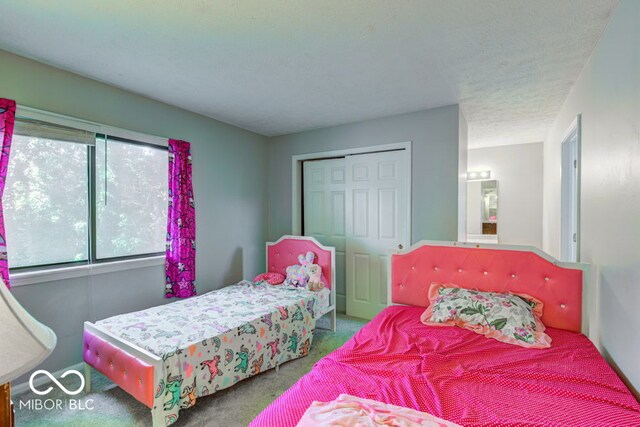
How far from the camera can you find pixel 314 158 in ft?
13.0

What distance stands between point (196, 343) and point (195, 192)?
1.82 metres

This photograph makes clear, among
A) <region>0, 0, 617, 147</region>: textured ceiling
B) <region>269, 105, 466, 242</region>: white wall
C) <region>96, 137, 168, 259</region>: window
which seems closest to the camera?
<region>0, 0, 617, 147</region>: textured ceiling

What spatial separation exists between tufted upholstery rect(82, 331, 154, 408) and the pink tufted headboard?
6.23 feet

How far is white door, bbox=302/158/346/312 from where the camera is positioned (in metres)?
3.83

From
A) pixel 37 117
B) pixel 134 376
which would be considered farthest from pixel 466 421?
pixel 37 117

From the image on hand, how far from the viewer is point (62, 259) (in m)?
2.29

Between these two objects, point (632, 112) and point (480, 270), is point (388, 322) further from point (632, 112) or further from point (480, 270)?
point (632, 112)

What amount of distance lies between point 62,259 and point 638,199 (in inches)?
143

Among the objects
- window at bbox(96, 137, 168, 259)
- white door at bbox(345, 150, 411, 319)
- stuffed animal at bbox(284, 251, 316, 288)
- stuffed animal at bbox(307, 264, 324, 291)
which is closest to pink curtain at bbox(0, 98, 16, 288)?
window at bbox(96, 137, 168, 259)

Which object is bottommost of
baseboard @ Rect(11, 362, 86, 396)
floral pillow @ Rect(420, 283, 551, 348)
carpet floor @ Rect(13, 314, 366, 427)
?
carpet floor @ Rect(13, 314, 366, 427)

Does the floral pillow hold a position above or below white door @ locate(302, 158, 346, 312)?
below

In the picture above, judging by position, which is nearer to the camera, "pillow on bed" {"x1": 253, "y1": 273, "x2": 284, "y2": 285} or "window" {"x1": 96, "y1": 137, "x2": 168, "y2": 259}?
"window" {"x1": 96, "y1": 137, "x2": 168, "y2": 259}

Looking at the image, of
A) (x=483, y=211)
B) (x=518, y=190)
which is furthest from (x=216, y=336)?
(x=518, y=190)

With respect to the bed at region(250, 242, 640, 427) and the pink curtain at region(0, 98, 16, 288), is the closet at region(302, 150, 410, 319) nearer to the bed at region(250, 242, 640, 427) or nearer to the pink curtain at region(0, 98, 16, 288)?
the bed at region(250, 242, 640, 427)
